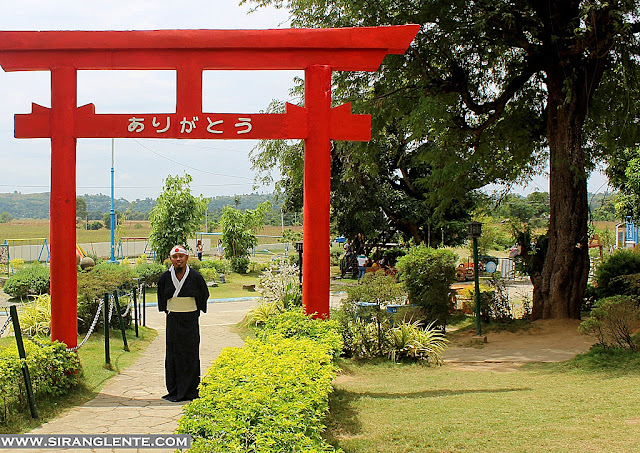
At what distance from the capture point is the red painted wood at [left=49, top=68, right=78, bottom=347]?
292 inches

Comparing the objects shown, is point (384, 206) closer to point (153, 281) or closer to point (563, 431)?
point (153, 281)

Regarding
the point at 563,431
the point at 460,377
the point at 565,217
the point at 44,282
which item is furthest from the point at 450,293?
the point at 44,282

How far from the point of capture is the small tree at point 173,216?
2398 cm

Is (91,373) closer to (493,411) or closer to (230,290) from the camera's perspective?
(493,411)

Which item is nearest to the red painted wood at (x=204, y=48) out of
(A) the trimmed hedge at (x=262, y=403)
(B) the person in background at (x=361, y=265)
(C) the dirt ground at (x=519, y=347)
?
(A) the trimmed hedge at (x=262, y=403)

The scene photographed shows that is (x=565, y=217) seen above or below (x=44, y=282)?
above

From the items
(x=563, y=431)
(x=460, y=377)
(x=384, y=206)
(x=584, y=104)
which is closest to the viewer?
(x=563, y=431)

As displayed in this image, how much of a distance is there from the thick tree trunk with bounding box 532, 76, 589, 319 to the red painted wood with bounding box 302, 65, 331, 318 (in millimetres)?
7204

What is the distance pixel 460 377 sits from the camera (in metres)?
8.33

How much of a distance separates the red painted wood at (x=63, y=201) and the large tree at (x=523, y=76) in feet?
20.7

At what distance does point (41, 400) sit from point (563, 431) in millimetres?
5102

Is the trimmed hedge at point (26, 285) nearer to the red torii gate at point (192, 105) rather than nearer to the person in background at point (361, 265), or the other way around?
the red torii gate at point (192, 105)

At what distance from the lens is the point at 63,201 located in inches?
293

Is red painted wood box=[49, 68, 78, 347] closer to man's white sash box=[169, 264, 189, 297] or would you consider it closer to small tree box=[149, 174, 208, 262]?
man's white sash box=[169, 264, 189, 297]
